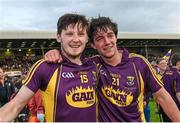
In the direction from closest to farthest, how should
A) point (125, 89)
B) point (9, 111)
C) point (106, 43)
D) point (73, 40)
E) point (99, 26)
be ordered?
point (9, 111), point (73, 40), point (125, 89), point (106, 43), point (99, 26)

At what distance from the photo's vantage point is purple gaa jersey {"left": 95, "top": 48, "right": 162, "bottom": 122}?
12.6 feet

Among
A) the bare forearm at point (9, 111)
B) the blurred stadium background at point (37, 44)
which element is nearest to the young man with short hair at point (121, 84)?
the bare forearm at point (9, 111)

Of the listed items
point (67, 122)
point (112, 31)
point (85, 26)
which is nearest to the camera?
point (67, 122)

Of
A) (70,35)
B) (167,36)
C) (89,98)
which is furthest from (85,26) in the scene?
(167,36)

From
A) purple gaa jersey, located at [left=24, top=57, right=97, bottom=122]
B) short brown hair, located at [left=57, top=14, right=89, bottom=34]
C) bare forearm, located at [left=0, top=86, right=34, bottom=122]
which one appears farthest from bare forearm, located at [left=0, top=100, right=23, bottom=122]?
short brown hair, located at [left=57, top=14, right=89, bottom=34]

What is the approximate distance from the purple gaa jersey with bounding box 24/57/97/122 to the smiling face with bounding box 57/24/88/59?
0.14 meters

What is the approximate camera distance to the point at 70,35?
367 cm

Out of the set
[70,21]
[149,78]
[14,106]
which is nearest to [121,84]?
[149,78]

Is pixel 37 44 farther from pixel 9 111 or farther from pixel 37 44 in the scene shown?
pixel 9 111

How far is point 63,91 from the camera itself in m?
3.52

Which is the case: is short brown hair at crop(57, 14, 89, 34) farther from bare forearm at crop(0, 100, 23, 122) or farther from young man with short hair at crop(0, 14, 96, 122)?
bare forearm at crop(0, 100, 23, 122)

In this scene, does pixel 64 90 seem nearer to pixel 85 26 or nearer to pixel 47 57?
pixel 47 57

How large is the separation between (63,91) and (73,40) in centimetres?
45

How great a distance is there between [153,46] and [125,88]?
4937 cm
